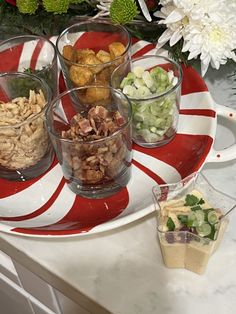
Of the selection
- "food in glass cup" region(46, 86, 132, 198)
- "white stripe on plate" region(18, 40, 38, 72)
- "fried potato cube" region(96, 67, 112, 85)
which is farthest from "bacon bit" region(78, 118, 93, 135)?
"white stripe on plate" region(18, 40, 38, 72)

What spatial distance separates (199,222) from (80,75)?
0.26m

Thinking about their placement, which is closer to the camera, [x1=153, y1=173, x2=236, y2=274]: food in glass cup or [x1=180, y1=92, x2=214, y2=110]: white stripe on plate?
[x1=153, y1=173, x2=236, y2=274]: food in glass cup

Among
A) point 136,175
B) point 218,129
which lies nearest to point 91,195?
point 136,175

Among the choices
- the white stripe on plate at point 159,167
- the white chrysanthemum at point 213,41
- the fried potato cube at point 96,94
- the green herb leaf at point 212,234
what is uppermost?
the white chrysanthemum at point 213,41

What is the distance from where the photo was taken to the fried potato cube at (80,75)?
2.29 ft

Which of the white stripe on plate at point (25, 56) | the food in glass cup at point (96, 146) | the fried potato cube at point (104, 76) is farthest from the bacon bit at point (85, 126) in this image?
the white stripe on plate at point (25, 56)

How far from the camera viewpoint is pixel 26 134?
2.12 ft

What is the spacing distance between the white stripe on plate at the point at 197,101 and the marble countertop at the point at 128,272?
12 cm

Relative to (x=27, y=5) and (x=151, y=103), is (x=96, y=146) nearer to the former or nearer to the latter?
(x=151, y=103)

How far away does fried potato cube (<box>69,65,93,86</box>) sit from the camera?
0.70m

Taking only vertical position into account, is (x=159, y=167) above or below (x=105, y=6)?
below

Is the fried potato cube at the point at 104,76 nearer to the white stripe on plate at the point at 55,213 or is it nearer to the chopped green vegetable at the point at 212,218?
the white stripe on plate at the point at 55,213

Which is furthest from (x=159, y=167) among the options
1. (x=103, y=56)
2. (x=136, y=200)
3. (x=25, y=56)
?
(x=25, y=56)

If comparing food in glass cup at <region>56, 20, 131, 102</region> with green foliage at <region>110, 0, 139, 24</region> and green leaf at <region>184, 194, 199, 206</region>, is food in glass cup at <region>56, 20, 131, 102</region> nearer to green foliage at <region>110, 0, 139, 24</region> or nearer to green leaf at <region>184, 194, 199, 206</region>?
green foliage at <region>110, 0, 139, 24</region>
